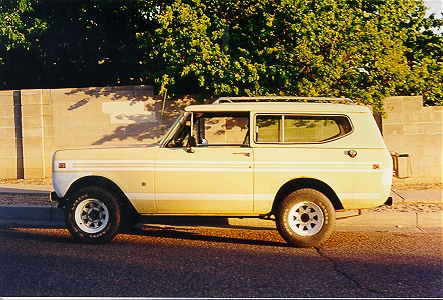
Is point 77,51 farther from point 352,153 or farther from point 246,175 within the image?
point 352,153

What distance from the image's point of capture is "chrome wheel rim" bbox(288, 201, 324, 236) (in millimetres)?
7578

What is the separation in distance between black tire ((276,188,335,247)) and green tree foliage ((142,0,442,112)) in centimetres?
448

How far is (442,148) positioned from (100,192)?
8.11m

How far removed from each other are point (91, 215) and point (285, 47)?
6.00 meters

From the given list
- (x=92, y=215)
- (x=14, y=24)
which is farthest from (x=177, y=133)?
(x=14, y=24)

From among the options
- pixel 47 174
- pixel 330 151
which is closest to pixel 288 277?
pixel 330 151

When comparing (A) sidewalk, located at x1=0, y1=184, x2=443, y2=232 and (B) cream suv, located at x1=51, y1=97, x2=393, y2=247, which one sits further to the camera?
(A) sidewalk, located at x1=0, y1=184, x2=443, y2=232

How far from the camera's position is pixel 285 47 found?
39.2 ft

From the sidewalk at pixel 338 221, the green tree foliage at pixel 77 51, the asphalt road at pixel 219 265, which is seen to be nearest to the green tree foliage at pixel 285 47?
the green tree foliage at pixel 77 51

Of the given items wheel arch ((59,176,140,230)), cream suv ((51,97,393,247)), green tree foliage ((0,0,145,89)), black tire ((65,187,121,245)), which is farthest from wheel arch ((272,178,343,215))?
green tree foliage ((0,0,145,89))

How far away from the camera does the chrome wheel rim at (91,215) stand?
7.77 meters

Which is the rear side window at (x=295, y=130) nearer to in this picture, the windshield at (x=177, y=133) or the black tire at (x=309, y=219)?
the black tire at (x=309, y=219)

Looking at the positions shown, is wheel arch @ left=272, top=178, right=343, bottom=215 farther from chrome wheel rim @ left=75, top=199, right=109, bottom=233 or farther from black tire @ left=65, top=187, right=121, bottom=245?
chrome wheel rim @ left=75, top=199, right=109, bottom=233

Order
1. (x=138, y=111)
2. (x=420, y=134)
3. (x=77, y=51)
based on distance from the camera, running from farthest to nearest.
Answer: (x=77, y=51), (x=138, y=111), (x=420, y=134)
